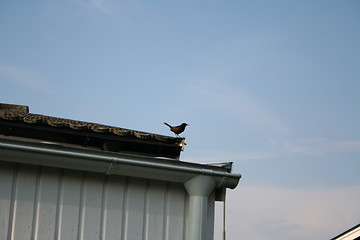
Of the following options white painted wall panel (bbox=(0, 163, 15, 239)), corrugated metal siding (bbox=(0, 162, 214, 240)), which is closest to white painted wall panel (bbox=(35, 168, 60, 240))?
corrugated metal siding (bbox=(0, 162, 214, 240))

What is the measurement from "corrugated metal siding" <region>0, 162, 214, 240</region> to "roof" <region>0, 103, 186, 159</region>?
2.04ft

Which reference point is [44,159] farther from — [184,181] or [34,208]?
[184,181]

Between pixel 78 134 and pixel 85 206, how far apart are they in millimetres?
861

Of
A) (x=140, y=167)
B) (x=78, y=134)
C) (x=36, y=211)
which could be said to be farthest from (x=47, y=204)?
(x=78, y=134)

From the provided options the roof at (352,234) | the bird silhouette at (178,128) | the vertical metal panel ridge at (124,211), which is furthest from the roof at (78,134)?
the roof at (352,234)

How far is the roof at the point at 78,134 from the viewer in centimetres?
471

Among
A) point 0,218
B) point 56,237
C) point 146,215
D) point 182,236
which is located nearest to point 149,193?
point 146,215

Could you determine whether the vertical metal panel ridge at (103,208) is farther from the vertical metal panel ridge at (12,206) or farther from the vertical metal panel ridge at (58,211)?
the vertical metal panel ridge at (12,206)

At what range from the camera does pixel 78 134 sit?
15.9 feet

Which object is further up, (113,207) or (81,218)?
(113,207)

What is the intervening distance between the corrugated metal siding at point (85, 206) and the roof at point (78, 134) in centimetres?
62

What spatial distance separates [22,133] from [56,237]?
118 cm

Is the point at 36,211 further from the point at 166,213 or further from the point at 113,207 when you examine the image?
the point at 166,213

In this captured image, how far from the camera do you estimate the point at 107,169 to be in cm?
427
